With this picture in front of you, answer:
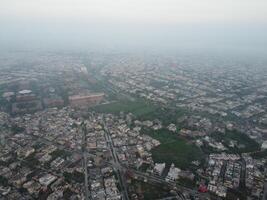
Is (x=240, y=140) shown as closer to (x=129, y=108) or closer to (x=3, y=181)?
(x=129, y=108)

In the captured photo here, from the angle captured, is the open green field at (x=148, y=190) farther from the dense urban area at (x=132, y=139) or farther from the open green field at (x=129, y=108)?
the open green field at (x=129, y=108)

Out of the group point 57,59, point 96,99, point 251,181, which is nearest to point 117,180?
point 251,181

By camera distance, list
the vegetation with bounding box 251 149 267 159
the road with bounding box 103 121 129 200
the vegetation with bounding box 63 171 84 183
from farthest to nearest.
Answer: the vegetation with bounding box 251 149 267 159 < the vegetation with bounding box 63 171 84 183 < the road with bounding box 103 121 129 200

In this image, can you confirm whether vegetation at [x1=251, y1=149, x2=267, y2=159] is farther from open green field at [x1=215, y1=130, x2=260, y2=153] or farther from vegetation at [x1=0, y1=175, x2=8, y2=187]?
vegetation at [x1=0, y1=175, x2=8, y2=187]

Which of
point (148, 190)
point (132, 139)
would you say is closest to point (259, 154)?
point (148, 190)

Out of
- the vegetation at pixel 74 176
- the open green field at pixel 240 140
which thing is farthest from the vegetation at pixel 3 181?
the open green field at pixel 240 140

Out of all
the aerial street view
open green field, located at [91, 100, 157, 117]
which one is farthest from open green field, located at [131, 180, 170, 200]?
open green field, located at [91, 100, 157, 117]
